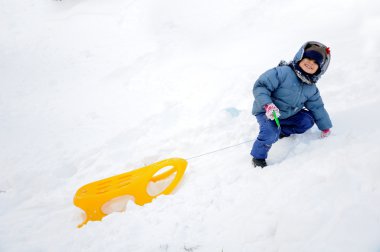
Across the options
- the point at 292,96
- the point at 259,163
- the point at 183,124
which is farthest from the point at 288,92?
the point at 183,124

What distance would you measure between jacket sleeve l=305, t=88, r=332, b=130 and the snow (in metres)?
0.19

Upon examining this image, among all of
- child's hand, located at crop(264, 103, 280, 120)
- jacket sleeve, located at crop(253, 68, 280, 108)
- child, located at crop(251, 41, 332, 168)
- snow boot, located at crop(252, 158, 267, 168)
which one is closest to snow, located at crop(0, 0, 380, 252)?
snow boot, located at crop(252, 158, 267, 168)

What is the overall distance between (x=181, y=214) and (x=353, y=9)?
4.77 m

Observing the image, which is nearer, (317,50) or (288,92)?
(317,50)

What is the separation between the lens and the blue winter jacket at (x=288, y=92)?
2.82 m

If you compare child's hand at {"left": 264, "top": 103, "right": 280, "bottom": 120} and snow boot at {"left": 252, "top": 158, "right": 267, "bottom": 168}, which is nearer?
child's hand at {"left": 264, "top": 103, "right": 280, "bottom": 120}

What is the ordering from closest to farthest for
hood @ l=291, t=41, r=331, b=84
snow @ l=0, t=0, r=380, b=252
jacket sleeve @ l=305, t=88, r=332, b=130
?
snow @ l=0, t=0, r=380, b=252 < hood @ l=291, t=41, r=331, b=84 < jacket sleeve @ l=305, t=88, r=332, b=130

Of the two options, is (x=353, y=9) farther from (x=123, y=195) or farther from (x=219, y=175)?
(x=123, y=195)

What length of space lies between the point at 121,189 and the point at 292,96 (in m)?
1.97

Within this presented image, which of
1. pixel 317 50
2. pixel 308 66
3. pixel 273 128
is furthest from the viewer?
pixel 273 128

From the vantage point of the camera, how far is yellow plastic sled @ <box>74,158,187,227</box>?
2.84 meters

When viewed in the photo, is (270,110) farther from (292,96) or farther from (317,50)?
(317,50)

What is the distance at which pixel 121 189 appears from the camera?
292cm

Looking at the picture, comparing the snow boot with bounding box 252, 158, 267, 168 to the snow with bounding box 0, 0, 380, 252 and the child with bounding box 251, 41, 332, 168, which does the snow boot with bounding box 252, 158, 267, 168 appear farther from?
the snow with bounding box 0, 0, 380, 252
